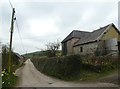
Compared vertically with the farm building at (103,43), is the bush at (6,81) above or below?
below

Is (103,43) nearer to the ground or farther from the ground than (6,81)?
farther from the ground

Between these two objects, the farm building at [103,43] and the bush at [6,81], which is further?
the farm building at [103,43]

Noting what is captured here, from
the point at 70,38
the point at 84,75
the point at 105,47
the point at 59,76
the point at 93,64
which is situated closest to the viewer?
the point at 84,75

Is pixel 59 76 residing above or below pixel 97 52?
below

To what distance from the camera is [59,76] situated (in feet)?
80.8

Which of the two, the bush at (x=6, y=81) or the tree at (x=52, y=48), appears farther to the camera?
the tree at (x=52, y=48)

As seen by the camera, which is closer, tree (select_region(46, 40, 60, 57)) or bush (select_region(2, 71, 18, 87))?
bush (select_region(2, 71, 18, 87))

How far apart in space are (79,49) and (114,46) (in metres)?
10.8

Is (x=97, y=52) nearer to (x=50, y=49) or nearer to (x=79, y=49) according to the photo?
(x=79, y=49)

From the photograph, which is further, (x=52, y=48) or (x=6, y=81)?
(x=52, y=48)

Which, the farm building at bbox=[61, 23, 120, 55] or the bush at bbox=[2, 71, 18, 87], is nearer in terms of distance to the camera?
the bush at bbox=[2, 71, 18, 87]

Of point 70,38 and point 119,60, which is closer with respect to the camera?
point 119,60

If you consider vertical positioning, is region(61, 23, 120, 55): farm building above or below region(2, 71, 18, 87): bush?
above

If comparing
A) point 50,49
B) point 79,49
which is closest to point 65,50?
point 50,49
